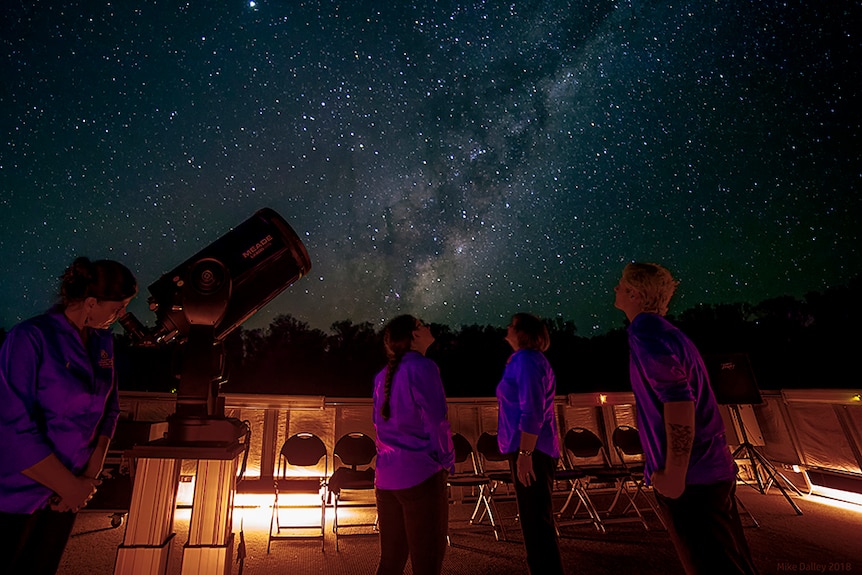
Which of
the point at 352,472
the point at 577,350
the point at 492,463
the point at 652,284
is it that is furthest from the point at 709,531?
the point at 577,350

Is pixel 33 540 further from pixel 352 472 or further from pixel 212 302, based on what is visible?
pixel 352 472

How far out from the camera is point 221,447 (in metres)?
1.50

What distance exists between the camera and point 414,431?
229 cm

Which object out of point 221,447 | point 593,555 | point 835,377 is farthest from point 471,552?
point 835,377

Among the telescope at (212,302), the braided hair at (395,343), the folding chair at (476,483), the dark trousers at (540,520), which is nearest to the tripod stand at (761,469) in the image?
the folding chair at (476,483)

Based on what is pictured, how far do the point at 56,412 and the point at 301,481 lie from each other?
4.65 meters

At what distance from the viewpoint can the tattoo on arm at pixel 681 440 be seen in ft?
5.54

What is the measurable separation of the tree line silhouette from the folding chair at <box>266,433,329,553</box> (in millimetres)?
12391

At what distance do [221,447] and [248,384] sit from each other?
773 inches

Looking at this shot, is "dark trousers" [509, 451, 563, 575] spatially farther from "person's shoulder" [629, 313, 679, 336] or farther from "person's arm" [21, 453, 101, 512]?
"person's arm" [21, 453, 101, 512]

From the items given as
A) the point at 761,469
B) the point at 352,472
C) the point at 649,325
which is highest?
the point at 649,325

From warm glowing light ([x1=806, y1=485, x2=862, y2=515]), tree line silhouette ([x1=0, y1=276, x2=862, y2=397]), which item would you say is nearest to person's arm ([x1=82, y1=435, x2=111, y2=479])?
warm glowing light ([x1=806, y1=485, x2=862, y2=515])

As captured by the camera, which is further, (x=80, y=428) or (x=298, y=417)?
(x=298, y=417)

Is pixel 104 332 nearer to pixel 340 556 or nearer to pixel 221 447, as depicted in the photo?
pixel 221 447
